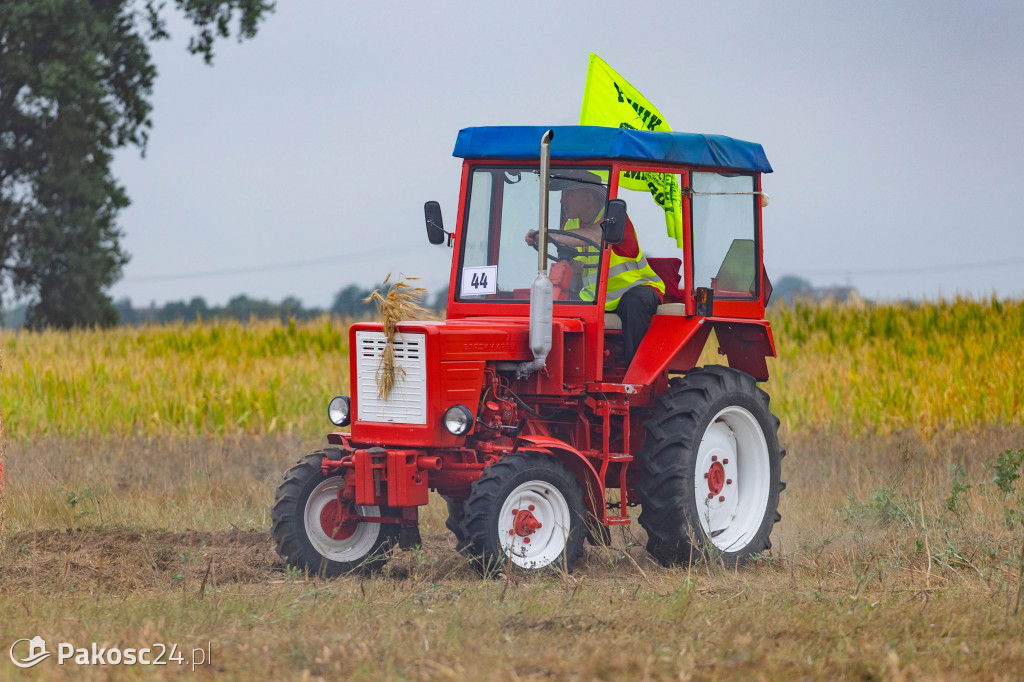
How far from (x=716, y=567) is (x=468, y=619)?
239 centimetres

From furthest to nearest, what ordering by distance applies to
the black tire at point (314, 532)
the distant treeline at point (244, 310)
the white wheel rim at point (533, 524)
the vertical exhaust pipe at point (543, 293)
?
the distant treeline at point (244, 310) < the black tire at point (314, 532) < the vertical exhaust pipe at point (543, 293) < the white wheel rim at point (533, 524)

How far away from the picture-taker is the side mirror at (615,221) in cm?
682

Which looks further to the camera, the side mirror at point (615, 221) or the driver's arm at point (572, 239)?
the driver's arm at point (572, 239)

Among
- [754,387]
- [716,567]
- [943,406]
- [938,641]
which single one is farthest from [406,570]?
[943,406]

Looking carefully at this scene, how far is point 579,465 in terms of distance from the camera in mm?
7098

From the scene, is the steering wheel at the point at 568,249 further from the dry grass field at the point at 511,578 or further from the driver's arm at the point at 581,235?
the dry grass field at the point at 511,578

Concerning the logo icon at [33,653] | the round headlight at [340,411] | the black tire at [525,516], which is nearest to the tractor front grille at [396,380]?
the round headlight at [340,411]

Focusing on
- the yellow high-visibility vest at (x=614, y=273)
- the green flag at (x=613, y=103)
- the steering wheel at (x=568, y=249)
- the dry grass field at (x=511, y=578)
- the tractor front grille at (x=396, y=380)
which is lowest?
the dry grass field at (x=511, y=578)

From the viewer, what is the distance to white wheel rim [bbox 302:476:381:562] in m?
7.03

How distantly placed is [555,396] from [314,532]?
1.64m

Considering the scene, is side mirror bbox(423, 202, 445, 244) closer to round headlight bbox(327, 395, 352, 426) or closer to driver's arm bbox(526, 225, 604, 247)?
driver's arm bbox(526, 225, 604, 247)

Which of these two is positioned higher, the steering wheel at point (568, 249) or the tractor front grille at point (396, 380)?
the steering wheel at point (568, 249)

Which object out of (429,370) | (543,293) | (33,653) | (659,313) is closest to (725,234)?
(659,313)

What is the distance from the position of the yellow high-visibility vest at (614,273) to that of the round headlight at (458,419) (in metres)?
1.14
